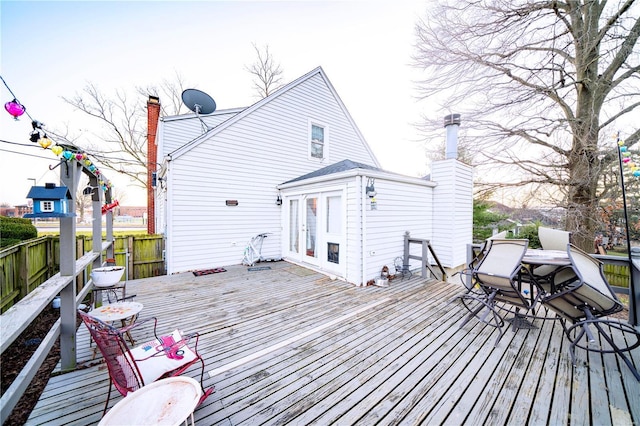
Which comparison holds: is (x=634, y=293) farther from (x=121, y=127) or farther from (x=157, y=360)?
(x=121, y=127)

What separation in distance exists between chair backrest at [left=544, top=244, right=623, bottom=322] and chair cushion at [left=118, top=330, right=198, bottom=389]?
403cm

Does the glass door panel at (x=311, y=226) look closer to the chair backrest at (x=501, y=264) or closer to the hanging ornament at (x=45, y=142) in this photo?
the chair backrest at (x=501, y=264)

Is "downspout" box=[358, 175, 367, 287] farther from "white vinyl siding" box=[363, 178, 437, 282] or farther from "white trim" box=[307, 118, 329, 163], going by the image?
"white trim" box=[307, 118, 329, 163]

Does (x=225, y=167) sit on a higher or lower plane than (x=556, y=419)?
higher

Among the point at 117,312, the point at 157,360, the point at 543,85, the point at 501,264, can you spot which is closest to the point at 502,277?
the point at 501,264

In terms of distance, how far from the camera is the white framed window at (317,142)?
8.94 metres

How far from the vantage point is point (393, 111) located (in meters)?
11.5

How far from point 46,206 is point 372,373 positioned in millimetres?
3524

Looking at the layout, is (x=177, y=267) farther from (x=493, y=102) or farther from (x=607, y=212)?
(x=607, y=212)

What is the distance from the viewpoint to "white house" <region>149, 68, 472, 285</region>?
18.6 ft

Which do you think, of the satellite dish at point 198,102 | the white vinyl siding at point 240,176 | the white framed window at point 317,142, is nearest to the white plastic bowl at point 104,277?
the white vinyl siding at point 240,176

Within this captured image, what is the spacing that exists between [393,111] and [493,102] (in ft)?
14.3

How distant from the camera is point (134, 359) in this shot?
74.9 inches

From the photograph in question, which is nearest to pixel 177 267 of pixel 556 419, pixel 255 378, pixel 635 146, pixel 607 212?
pixel 255 378
